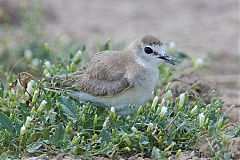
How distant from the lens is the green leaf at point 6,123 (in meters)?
5.83

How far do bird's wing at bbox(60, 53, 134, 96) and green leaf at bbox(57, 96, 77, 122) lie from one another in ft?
1.35

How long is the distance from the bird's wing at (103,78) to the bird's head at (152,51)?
20 centimetres

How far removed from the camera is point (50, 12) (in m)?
12.6

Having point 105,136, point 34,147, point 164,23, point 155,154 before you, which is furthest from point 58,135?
point 164,23

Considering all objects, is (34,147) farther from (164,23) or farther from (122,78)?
(164,23)

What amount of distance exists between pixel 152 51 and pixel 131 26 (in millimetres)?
6094

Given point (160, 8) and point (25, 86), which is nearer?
point (25, 86)

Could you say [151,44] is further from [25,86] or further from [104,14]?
[104,14]

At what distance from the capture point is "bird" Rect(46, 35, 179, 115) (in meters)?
6.31

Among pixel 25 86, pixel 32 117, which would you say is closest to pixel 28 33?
pixel 25 86

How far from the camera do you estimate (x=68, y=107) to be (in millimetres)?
6070

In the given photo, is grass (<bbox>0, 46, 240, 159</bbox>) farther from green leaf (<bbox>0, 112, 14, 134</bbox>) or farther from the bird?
the bird

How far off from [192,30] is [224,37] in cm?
63

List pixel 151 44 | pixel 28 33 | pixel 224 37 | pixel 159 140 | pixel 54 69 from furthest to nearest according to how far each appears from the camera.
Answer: pixel 224 37 < pixel 28 33 < pixel 54 69 < pixel 151 44 < pixel 159 140
